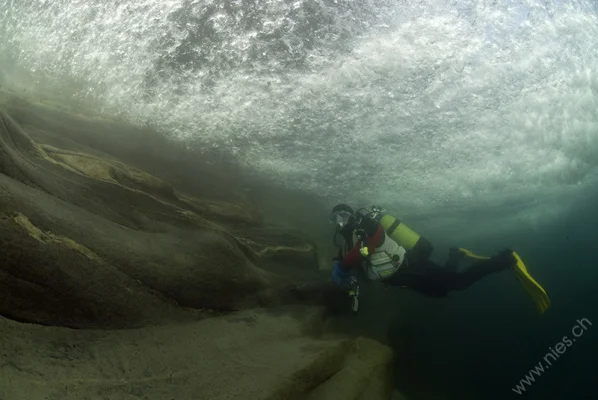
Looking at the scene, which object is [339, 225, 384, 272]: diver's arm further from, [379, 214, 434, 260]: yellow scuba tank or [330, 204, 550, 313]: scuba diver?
[379, 214, 434, 260]: yellow scuba tank

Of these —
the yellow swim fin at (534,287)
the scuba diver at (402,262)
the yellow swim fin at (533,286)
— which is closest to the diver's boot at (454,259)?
the scuba diver at (402,262)

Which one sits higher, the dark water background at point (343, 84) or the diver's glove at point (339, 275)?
the dark water background at point (343, 84)

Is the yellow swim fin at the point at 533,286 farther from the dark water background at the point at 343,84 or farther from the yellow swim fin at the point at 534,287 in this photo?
the dark water background at the point at 343,84

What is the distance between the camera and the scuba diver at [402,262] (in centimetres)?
740

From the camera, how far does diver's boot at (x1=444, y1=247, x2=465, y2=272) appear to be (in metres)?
8.82

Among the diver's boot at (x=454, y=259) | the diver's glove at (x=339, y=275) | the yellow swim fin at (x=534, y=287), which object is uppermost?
the diver's glove at (x=339, y=275)

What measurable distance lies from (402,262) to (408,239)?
908 mm

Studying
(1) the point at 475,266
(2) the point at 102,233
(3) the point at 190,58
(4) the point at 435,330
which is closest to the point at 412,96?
(1) the point at 475,266

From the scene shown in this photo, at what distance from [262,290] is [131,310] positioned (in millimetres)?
2564

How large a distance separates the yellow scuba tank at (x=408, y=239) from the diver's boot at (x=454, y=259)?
659mm

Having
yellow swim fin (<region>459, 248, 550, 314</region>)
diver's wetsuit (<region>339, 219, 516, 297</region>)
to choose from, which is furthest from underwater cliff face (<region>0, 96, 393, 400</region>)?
yellow swim fin (<region>459, 248, 550, 314</region>)

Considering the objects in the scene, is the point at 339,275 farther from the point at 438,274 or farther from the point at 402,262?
the point at 438,274

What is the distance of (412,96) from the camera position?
34.0 ft

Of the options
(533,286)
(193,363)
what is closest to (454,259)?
(533,286)
